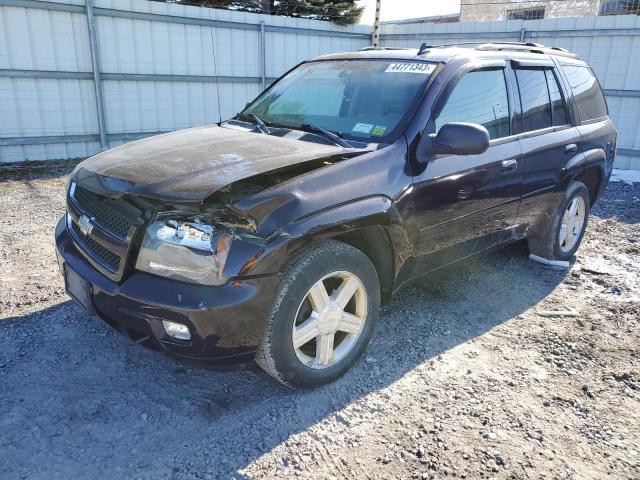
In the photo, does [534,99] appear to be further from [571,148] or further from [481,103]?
[481,103]

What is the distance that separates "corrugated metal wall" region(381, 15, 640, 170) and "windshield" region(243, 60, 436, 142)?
7.86m

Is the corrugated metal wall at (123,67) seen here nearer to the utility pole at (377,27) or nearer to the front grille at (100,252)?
the utility pole at (377,27)

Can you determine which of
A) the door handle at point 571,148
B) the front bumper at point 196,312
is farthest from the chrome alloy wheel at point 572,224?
the front bumper at point 196,312

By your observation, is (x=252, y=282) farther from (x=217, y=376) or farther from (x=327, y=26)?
(x=327, y=26)

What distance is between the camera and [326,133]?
3195 mm

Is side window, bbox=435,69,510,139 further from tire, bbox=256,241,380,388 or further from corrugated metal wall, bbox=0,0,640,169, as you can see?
corrugated metal wall, bbox=0,0,640,169

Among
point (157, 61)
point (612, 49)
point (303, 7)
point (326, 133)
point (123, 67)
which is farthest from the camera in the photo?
point (303, 7)

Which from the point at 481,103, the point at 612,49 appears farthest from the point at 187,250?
the point at 612,49

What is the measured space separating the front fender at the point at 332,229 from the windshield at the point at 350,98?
0.52 m

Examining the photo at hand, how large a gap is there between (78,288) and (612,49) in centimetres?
1037

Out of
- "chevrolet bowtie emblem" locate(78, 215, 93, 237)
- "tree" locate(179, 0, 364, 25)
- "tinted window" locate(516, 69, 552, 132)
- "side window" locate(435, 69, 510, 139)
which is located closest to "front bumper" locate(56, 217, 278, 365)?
"chevrolet bowtie emblem" locate(78, 215, 93, 237)

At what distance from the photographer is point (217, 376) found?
9.82 feet

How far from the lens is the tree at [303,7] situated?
15795mm

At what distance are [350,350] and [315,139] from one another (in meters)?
1.28
